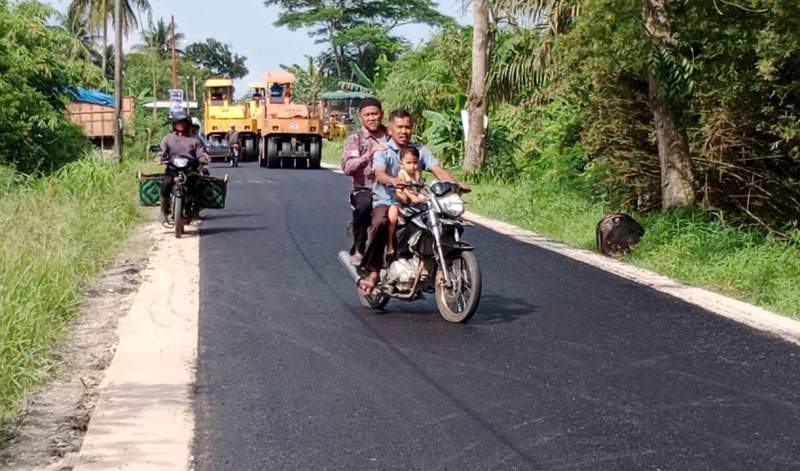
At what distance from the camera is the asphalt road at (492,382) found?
5.43 m

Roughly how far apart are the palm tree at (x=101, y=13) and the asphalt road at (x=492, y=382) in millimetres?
56104

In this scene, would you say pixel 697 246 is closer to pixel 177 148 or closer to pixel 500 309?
pixel 500 309

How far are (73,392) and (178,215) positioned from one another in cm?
890

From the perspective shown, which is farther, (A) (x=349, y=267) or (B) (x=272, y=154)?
(B) (x=272, y=154)

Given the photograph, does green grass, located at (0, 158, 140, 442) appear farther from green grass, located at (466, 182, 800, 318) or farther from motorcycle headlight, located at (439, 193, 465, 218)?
green grass, located at (466, 182, 800, 318)

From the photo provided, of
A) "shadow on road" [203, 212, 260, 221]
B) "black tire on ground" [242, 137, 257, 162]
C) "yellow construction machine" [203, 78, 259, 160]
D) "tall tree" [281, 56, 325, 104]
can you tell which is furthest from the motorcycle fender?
"tall tree" [281, 56, 325, 104]

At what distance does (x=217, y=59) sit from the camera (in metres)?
130

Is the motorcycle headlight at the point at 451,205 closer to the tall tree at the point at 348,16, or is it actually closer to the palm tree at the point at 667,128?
the palm tree at the point at 667,128

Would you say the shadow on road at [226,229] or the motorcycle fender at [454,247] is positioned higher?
the motorcycle fender at [454,247]

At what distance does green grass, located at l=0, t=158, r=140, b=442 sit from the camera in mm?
7039

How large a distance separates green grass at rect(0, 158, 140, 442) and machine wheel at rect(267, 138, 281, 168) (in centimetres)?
1672

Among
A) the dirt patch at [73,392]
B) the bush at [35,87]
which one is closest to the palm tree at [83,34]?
the bush at [35,87]

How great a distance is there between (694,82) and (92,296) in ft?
23.8

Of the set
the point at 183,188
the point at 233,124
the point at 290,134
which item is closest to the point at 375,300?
the point at 183,188
